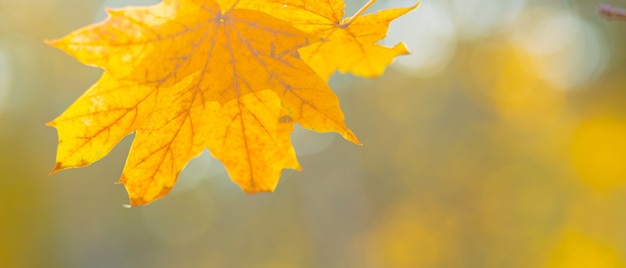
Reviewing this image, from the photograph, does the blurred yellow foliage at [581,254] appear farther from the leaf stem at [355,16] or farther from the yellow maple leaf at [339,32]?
the leaf stem at [355,16]

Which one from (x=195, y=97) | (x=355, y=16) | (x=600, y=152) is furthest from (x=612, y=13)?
(x=600, y=152)

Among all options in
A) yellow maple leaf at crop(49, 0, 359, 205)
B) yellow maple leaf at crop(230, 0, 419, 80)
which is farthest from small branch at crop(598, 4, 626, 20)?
yellow maple leaf at crop(49, 0, 359, 205)

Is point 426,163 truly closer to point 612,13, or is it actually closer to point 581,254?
point 581,254

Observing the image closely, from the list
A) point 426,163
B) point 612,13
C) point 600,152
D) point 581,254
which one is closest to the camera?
point 612,13

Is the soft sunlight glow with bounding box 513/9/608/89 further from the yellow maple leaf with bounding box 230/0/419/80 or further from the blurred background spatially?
the yellow maple leaf with bounding box 230/0/419/80

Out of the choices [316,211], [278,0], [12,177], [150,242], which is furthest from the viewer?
[150,242]

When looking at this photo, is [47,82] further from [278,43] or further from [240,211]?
[278,43]

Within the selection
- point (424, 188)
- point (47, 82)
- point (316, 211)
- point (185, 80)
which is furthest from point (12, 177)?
point (185, 80)
